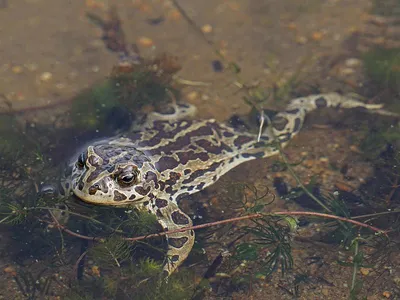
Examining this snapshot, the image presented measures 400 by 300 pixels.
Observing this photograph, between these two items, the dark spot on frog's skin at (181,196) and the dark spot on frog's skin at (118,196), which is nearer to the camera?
the dark spot on frog's skin at (118,196)

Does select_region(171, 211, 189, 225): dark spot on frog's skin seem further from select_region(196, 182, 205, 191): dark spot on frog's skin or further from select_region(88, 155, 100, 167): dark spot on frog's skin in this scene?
select_region(88, 155, 100, 167): dark spot on frog's skin

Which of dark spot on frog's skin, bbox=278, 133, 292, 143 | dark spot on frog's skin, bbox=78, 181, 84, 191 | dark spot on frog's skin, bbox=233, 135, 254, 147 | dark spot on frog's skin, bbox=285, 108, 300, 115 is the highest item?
dark spot on frog's skin, bbox=78, 181, 84, 191

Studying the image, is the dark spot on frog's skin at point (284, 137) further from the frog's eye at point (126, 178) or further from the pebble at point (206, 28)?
the pebble at point (206, 28)

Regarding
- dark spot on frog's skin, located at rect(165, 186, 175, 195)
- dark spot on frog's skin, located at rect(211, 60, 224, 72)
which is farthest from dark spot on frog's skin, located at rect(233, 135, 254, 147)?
dark spot on frog's skin, located at rect(211, 60, 224, 72)

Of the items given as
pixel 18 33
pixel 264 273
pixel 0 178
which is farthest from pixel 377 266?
pixel 18 33

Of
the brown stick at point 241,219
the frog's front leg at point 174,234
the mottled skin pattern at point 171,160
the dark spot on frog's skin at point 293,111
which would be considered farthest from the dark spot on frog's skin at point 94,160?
the dark spot on frog's skin at point 293,111

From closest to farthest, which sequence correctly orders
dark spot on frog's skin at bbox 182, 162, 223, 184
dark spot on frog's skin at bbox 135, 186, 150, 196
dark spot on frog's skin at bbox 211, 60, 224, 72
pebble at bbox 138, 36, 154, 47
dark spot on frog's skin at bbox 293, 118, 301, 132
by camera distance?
dark spot on frog's skin at bbox 135, 186, 150, 196 < dark spot on frog's skin at bbox 182, 162, 223, 184 < dark spot on frog's skin at bbox 293, 118, 301, 132 < dark spot on frog's skin at bbox 211, 60, 224, 72 < pebble at bbox 138, 36, 154, 47
